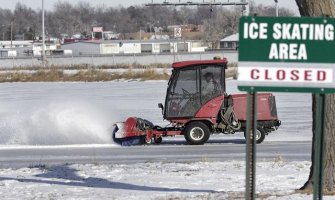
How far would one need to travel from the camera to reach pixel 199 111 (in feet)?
67.1

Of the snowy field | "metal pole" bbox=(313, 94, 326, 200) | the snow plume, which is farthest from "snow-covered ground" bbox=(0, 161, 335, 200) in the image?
the snow plume

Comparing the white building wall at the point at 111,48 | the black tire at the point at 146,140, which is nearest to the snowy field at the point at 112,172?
the black tire at the point at 146,140

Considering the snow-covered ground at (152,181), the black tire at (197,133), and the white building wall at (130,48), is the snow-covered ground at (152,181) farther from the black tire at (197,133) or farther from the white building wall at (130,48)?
the white building wall at (130,48)

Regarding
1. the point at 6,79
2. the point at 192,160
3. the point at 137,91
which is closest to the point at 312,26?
the point at 192,160

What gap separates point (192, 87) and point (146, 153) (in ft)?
8.22

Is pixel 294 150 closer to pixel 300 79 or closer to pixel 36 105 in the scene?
pixel 300 79

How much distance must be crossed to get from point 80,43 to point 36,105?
79.2 metres

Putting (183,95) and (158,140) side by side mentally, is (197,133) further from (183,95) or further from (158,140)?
(158,140)

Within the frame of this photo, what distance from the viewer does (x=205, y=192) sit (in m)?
11.5

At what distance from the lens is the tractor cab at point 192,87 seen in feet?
66.4

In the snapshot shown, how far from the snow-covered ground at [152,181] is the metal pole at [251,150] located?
326 cm

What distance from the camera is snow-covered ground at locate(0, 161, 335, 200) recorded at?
11.4m

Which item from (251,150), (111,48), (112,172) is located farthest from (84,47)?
(251,150)

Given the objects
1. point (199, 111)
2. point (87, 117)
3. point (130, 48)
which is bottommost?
point (130, 48)
